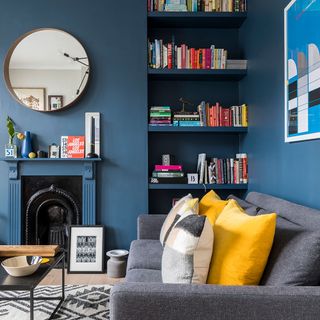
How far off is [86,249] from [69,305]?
2.79 ft

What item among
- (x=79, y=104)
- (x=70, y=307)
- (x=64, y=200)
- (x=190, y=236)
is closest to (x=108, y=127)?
(x=79, y=104)

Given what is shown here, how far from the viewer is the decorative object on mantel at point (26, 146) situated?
3164mm

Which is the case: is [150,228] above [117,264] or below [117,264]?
above

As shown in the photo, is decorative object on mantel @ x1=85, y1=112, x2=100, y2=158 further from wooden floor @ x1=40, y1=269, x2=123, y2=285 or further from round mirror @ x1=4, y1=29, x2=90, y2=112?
wooden floor @ x1=40, y1=269, x2=123, y2=285

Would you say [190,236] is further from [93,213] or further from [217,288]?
[93,213]

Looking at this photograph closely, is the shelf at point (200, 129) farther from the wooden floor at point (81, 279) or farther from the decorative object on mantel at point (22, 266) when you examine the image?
the decorative object on mantel at point (22, 266)

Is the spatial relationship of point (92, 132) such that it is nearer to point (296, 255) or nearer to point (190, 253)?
point (190, 253)

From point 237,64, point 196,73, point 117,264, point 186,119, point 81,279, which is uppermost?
point 237,64

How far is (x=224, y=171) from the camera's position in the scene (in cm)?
330

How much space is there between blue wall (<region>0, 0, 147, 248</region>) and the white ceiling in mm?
96

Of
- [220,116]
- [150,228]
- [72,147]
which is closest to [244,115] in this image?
[220,116]

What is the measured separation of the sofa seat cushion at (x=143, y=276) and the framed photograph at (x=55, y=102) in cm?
195

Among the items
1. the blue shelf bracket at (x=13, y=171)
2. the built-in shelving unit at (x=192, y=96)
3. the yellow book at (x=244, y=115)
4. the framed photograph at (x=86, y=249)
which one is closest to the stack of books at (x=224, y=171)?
the built-in shelving unit at (x=192, y=96)

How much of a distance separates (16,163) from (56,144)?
0.43 metres
